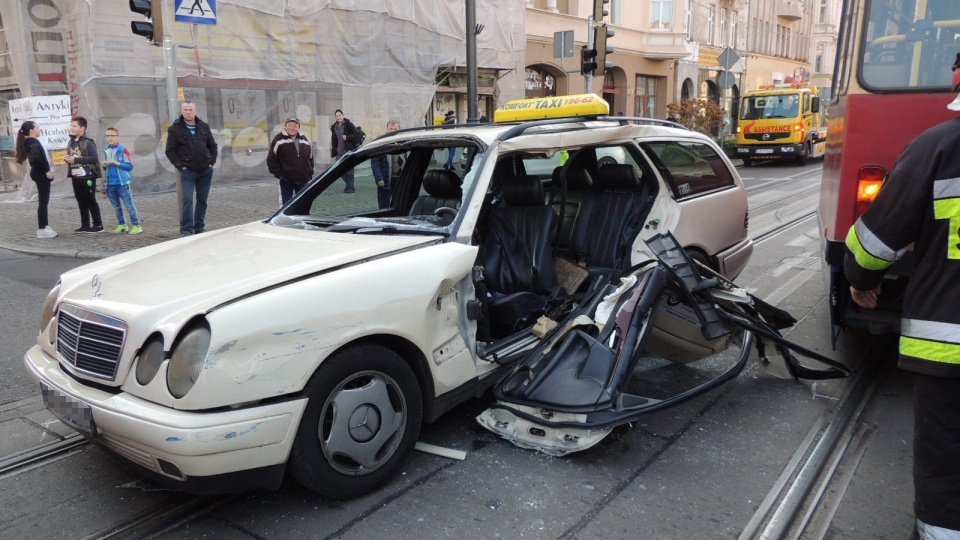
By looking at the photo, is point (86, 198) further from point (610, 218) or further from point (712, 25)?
point (712, 25)

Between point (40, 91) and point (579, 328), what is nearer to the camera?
point (579, 328)

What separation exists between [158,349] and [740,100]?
25681 millimetres

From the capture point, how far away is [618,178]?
5039 millimetres

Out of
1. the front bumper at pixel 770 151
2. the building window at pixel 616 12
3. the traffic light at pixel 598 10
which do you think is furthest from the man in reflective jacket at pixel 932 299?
the building window at pixel 616 12

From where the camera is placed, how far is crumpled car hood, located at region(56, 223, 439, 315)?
2877mm

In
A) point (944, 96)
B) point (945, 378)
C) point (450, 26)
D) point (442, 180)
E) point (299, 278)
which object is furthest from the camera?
point (450, 26)

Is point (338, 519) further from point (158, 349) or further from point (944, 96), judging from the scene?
point (944, 96)

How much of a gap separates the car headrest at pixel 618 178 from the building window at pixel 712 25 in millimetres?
33216

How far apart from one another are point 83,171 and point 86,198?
1.54 ft

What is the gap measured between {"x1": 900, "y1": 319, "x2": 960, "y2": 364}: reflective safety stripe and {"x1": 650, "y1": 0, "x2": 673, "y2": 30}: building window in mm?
29777

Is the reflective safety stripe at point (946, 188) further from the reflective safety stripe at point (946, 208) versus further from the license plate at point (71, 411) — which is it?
the license plate at point (71, 411)

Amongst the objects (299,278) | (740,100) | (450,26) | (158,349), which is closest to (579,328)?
(299,278)

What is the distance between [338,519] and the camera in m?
2.97

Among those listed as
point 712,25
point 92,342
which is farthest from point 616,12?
point 92,342
